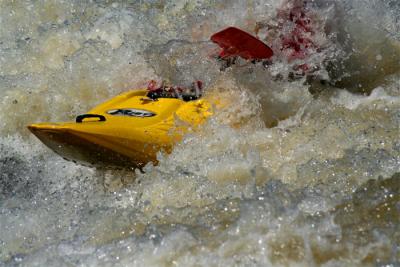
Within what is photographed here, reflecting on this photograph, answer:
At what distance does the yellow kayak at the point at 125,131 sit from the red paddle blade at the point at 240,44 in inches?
15.0

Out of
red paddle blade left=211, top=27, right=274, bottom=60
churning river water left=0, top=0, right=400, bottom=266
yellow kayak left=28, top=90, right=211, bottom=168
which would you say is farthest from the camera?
red paddle blade left=211, top=27, right=274, bottom=60

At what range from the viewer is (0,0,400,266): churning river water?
6.07ft

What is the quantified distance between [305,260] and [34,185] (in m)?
1.43

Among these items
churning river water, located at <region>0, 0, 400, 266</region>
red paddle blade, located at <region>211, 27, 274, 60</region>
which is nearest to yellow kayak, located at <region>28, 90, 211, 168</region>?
churning river water, located at <region>0, 0, 400, 266</region>

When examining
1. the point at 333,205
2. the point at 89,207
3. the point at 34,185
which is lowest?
the point at 34,185

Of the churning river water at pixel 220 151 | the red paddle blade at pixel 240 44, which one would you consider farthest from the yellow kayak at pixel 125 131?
the red paddle blade at pixel 240 44

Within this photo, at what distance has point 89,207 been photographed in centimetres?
223

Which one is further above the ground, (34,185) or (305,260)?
(305,260)

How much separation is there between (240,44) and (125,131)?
30.5 inches

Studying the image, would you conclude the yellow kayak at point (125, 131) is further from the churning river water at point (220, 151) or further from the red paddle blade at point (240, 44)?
the red paddle blade at point (240, 44)

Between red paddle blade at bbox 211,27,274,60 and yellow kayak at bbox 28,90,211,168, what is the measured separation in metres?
0.38

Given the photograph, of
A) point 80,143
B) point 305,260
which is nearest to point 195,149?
point 80,143

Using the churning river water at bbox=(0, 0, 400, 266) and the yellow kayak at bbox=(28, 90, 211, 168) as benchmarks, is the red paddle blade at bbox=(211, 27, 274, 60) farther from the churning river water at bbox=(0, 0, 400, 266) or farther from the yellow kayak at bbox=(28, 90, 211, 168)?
the yellow kayak at bbox=(28, 90, 211, 168)

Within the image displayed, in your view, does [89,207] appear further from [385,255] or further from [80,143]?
[385,255]
